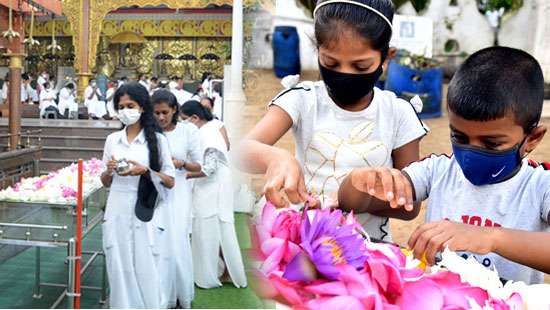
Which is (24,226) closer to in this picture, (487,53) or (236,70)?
(236,70)

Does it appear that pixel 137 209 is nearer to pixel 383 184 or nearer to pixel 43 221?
pixel 43 221

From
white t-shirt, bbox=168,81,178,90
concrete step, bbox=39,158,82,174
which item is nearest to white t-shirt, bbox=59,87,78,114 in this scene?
concrete step, bbox=39,158,82,174

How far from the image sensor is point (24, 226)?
1256 mm

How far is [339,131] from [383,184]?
7cm

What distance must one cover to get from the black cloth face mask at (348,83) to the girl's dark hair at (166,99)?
859mm

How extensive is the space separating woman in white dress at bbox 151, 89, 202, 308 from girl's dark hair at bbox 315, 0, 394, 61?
913 mm

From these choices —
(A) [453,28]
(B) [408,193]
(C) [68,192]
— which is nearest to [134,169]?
(C) [68,192]

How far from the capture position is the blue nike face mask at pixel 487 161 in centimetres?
37

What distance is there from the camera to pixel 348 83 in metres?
0.40

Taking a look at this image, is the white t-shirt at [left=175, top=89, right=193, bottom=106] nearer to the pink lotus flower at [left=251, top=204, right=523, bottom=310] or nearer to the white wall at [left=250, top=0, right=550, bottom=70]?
the white wall at [left=250, top=0, right=550, bottom=70]

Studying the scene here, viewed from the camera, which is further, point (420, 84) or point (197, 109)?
point (197, 109)

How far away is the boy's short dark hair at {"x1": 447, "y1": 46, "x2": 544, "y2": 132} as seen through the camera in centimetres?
35

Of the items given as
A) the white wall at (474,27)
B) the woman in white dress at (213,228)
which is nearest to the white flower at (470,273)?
the white wall at (474,27)

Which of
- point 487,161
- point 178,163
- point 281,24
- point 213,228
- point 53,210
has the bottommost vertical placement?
point 213,228
